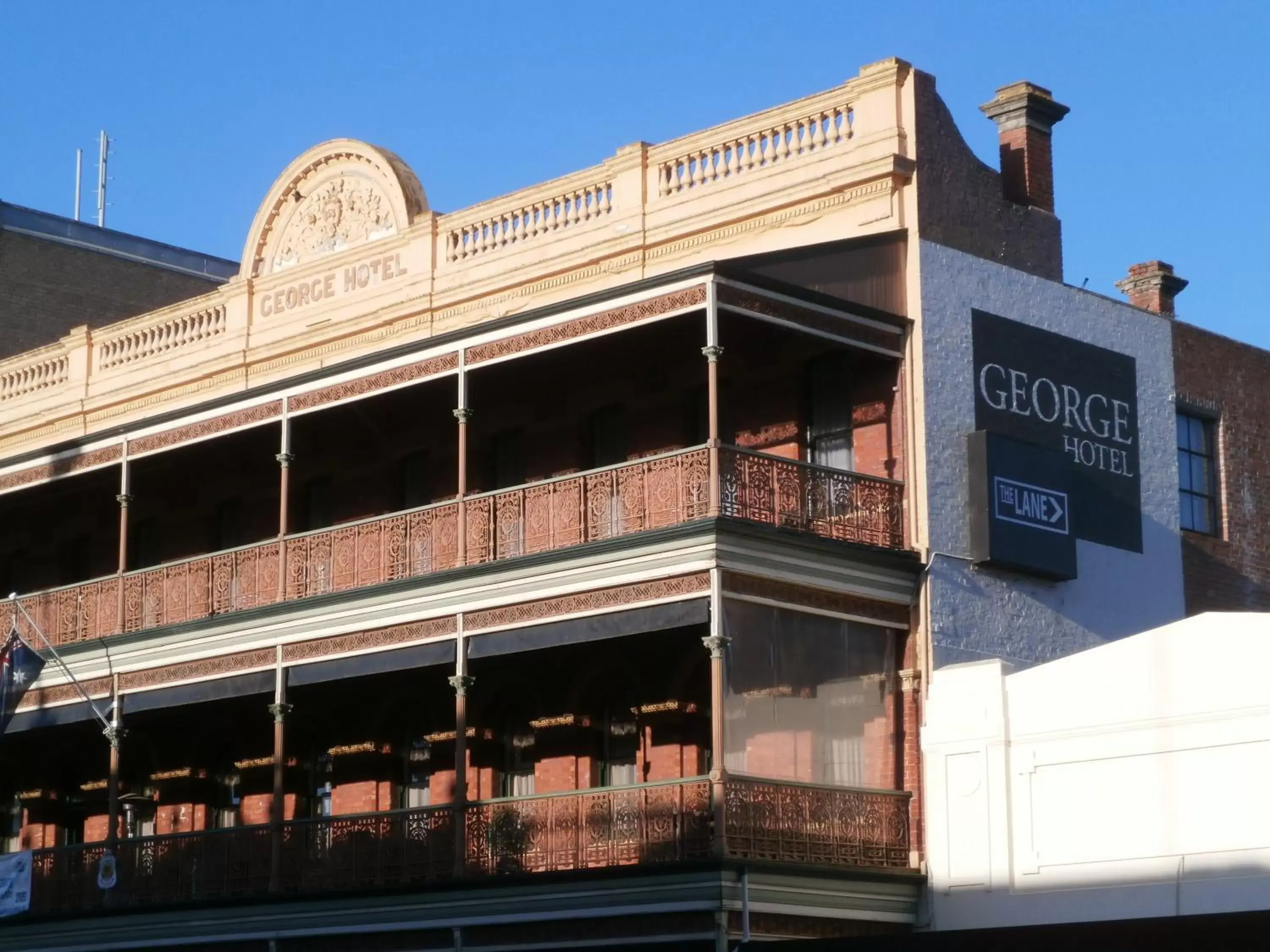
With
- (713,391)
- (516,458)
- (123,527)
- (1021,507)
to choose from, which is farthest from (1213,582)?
(123,527)

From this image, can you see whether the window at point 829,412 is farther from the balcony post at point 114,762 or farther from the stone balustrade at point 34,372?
the stone balustrade at point 34,372

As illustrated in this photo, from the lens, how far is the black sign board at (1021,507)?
2414 cm

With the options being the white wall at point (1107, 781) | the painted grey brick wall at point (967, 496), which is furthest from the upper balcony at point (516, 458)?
the white wall at point (1107, 781)

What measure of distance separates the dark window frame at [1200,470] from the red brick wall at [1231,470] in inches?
2.1

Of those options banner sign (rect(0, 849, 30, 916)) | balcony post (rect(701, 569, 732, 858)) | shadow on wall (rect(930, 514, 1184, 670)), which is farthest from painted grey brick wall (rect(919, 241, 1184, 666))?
banner sign (rect(0, 849, 30, 916))

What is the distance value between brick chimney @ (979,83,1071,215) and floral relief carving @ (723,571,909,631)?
566 cm

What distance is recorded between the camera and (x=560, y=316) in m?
24.1

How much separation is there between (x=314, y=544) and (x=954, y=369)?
7909mm

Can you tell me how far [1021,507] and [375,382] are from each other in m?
7.43

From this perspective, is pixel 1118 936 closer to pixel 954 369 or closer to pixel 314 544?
pixel 954 369

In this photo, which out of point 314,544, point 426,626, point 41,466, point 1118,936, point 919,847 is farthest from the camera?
point 41,466

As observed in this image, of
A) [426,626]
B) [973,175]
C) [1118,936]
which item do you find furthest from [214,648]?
[1118,936]

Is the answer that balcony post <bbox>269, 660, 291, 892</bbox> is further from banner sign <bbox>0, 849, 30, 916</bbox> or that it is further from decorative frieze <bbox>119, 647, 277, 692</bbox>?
banner sign <bbox>0, 849, 30, 916</bbox>

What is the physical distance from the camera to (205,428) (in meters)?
28.1
